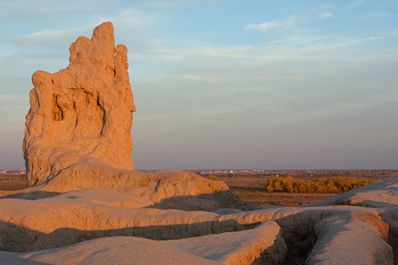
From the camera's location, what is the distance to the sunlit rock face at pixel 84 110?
18.8 m

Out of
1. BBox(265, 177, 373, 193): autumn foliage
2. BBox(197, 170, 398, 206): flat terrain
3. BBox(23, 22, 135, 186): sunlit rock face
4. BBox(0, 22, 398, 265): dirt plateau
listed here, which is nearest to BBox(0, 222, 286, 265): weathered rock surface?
BBox(0, 22, 398, 265): dirt plateau

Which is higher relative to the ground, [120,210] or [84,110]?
[84,110]

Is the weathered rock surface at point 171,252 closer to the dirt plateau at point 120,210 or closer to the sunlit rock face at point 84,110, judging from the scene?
the dirt plateau at point 120,210

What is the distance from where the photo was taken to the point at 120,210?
11.4 meters

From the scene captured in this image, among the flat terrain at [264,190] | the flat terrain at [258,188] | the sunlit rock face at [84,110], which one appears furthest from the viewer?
the flat terrain at [258,188]

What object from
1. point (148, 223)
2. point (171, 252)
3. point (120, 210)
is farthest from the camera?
point (120, 210)

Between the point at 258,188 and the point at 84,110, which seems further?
the point at 258,188

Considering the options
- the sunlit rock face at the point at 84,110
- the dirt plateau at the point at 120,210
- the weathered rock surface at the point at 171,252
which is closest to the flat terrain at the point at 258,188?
the sunlit rock face at the point at 84,110

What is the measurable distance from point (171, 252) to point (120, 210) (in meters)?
4.21

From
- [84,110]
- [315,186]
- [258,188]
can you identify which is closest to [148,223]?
[84,110]

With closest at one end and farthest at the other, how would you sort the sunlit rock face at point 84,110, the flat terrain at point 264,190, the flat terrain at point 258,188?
1. the sunlit rock face at point 84,110
2. the flat terrain at point 264,190
3. the flat terrain at point 258,188

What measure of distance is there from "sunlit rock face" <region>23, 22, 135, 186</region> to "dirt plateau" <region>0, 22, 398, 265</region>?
4cm

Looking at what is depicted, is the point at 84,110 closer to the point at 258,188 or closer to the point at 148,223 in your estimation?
the point at 148,223

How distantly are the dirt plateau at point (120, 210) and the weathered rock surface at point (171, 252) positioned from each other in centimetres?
2
